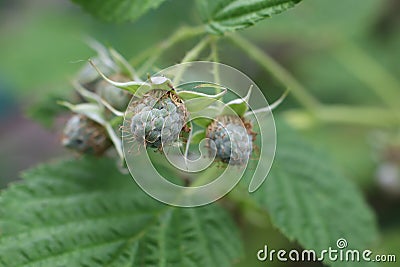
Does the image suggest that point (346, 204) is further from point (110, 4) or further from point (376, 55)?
point (376, 55)

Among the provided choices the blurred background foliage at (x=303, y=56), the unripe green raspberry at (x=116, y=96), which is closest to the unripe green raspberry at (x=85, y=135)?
the unripe green raspberry at (x=116, y=96)

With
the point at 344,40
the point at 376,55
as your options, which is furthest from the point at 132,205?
the point at 376,55

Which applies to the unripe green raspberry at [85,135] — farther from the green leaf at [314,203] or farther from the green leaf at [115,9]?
the green leaf at [314,203]

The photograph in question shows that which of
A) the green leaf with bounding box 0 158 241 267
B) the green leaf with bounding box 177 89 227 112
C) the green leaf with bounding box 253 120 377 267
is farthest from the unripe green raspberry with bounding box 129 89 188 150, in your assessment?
the green leaf with bounding box 253 120 377 267

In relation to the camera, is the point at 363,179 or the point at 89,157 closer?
the point at 89,157

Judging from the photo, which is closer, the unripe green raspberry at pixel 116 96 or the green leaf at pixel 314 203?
the unripe green raspberry at pixel 116 96

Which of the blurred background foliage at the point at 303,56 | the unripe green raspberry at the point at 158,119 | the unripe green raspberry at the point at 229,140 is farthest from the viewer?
the blurred background foliage at the point at 303,56

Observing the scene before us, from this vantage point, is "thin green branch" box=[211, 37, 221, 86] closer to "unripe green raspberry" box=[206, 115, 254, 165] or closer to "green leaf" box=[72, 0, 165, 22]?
"unripe green raspberry" box=[206, 115, 254, 165]
